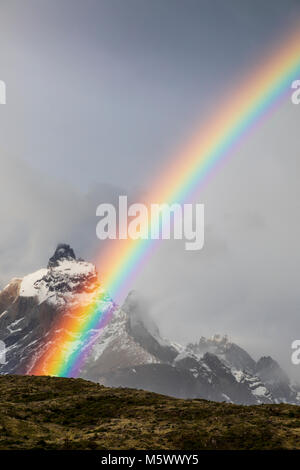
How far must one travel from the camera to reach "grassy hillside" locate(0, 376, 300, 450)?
5869 centimetres

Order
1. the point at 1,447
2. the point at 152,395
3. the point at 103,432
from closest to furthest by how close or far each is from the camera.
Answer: the point at 1,447 < the point at 103,432 < the point at 152,395

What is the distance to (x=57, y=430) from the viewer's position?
65.1 metres

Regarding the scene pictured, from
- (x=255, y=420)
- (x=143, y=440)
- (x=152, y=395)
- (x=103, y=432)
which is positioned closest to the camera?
(x=143, y=440)

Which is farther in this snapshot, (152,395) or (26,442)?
(152,395)

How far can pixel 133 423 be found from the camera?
221 ft

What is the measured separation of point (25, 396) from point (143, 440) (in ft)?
113

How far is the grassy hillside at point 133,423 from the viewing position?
58688 mm
